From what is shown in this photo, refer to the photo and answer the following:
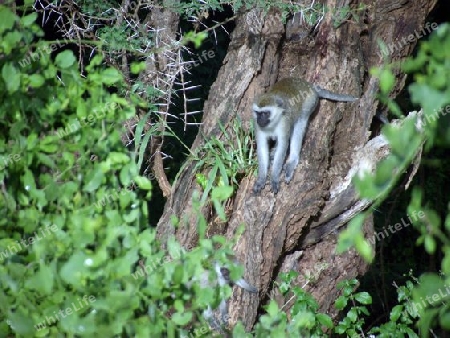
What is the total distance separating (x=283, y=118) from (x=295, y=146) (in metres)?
0.31

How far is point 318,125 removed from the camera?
22.0 feet

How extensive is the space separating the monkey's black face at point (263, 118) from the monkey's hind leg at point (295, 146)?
13.5 inches

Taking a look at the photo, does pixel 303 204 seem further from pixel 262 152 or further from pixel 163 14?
pixel 163 14

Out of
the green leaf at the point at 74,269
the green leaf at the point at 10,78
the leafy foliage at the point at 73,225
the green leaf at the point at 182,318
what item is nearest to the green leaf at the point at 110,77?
the leafy foliage at the point at 73,225

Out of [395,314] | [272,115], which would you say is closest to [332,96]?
[272,115]

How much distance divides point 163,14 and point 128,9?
14.2 inches

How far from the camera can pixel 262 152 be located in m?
6.45

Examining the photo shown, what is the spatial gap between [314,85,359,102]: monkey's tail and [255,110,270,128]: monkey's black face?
631 millimetres

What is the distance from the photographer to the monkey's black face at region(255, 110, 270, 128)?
6.33m

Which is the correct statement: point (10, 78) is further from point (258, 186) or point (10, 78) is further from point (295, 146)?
point (295, 146)

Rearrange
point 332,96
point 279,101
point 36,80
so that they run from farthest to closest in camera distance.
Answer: point 332,96 < point 279,101 < point 36,80

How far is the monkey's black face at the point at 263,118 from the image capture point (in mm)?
6328

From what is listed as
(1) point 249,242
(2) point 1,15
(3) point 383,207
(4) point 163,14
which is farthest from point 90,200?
(3) point 383,207

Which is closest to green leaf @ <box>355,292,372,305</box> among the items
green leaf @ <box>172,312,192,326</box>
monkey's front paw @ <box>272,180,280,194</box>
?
monkey's front paw @ <box>272,180,280,194</box>
